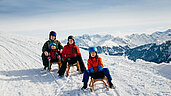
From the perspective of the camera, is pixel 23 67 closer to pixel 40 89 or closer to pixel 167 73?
pixel 40 89

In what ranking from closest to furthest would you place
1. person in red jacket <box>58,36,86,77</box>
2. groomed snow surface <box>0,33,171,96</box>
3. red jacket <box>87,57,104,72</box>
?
groomed snow surface <box>0,33,171,96</box>, red jacket <box>87,57,104,72</box>, person in red jacket <box>58,36,86,77</box>

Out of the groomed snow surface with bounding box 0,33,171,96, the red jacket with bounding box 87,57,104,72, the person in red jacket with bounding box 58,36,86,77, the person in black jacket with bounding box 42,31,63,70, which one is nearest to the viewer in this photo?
the groomed snow surface with bounding box 0,33,171,96

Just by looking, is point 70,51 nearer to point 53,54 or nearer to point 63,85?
point 53,54

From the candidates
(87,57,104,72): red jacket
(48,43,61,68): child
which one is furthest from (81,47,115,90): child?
(48,43,61,68): child

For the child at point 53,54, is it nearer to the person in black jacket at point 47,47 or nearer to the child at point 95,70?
the person in black jacket at point 47,47

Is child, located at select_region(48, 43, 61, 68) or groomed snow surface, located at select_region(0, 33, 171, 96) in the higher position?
child, located at select_region(48, 43, 61, 68)

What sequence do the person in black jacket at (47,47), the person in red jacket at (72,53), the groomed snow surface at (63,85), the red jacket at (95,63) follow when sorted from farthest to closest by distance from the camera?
the person in black jacket at (47,47)
the person in red jacket at (72,53)
the red jacket at (95,63)
the groomed snow surface at (63,85)

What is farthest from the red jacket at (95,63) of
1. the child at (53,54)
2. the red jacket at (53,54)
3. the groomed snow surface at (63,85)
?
the red jacket at (53,54)

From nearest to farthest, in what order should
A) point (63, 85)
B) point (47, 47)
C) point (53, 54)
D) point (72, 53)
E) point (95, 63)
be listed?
1. point (95, 63)
2. point (63, 85)
3. point (72, 53)
4. point (53, 54)
5. point (47, 47)

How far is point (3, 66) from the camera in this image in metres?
8.88

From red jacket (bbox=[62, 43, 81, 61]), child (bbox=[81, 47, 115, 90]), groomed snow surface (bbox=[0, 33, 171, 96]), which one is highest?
red jacket (bbox=[62, 43, 81, 61])

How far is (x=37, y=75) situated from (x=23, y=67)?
2055 mm

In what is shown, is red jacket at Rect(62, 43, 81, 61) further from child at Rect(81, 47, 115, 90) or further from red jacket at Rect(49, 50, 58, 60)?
child at Rect(81, 47, 115, 90)

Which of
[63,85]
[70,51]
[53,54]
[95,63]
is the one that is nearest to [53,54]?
[53,54]
